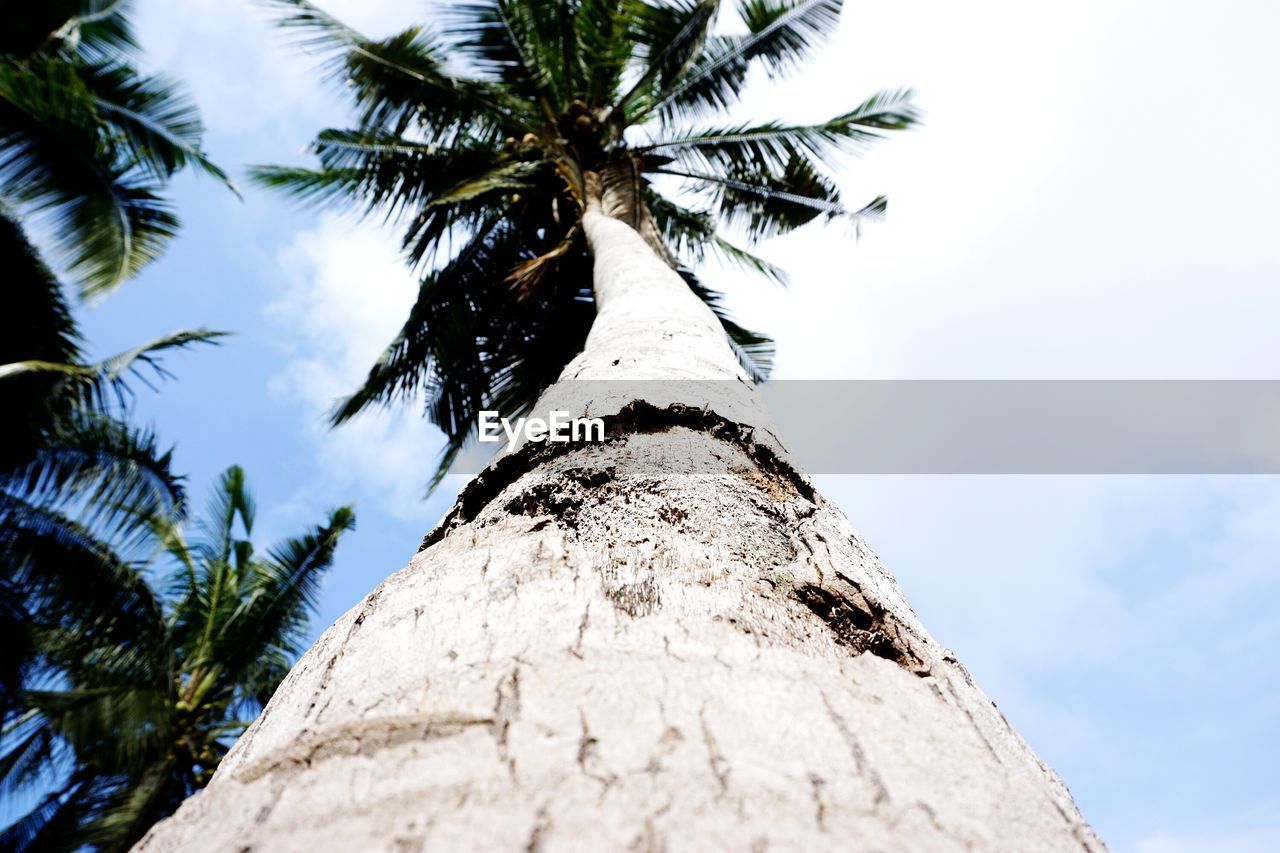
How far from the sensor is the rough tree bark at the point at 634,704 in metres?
0.60

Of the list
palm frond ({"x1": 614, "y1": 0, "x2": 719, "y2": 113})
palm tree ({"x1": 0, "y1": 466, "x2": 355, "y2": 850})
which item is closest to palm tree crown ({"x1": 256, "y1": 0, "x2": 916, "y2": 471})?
palm frond ({"x1": 614, "y1": 0, "x2": 719, "y2": 113})

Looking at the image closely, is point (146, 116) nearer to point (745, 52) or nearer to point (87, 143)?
point (87, 143)

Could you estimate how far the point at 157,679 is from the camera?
7.38 m

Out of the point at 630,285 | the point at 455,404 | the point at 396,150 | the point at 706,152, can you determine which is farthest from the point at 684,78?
the point at 630,285

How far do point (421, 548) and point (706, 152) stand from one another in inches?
211

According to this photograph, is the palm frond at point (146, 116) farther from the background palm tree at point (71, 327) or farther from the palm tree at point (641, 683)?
the palm tree at point (641, 683)

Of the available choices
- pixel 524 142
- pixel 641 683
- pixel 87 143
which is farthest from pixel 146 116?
pixel 641 683

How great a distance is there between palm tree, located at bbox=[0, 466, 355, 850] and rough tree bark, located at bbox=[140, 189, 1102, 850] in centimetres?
733

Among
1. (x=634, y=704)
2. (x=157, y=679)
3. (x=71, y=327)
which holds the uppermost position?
(x=71, y=327)

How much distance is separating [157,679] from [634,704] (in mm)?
8119

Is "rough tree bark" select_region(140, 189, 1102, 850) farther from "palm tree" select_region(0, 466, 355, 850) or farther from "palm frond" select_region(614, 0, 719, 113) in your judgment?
"palm tree" select_region(0, 466, 355, 850)

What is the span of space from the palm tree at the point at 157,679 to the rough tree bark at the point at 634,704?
7.33m

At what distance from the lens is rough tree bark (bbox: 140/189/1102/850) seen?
0.60 meters

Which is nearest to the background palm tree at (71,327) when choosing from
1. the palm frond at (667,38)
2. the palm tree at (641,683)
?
the palm frond at (667,38)
